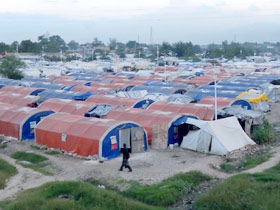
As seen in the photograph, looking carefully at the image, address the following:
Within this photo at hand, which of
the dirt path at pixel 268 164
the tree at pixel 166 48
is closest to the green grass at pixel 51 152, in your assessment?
the dirt path at pixel 268 164

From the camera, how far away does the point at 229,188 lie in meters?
11.4

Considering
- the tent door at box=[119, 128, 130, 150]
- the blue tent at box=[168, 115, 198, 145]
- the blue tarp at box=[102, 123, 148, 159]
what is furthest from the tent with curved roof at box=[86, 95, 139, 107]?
the blue tarp at box=[102, 123, 148, 159]

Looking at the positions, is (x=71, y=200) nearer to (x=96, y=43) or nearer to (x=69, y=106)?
(x=69, y=106)

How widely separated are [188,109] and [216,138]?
5280 mm

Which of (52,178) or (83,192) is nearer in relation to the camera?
(83,192)

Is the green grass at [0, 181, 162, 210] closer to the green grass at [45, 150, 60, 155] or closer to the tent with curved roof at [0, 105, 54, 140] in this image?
the green grass at [45, 150, 60, 155]

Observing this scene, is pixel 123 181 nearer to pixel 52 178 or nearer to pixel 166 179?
pixel 166 179

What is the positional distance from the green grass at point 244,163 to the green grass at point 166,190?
6.58 feet

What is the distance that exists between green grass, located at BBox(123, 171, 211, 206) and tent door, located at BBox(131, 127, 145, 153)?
3981 mm

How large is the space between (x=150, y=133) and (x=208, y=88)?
15.6m

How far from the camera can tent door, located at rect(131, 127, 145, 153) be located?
54.6 feet

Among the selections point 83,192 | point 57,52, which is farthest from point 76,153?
point 57,52

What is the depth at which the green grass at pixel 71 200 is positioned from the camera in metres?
10.4

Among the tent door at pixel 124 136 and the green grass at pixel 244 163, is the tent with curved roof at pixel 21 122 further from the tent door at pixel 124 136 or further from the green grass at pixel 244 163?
the green grass at pixel 244 163
